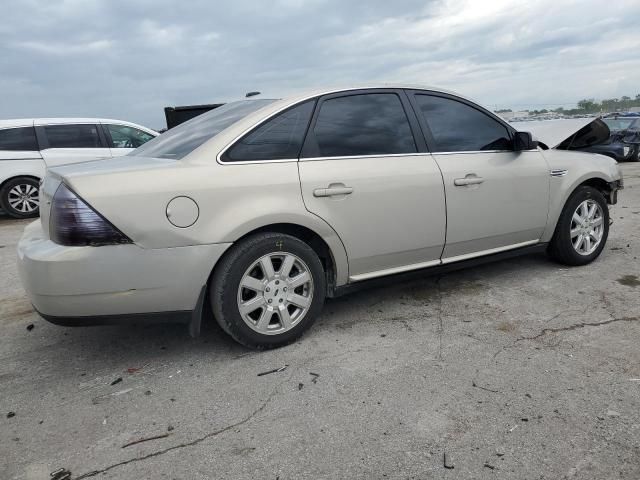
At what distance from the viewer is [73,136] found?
9383mm

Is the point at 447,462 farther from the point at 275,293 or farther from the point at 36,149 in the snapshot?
the point at 36,149

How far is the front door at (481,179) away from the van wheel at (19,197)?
7.97m

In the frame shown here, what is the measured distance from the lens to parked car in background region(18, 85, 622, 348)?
2594 mm

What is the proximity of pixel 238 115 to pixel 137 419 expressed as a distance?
1860 millimetres

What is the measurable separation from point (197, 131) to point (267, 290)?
1.17m

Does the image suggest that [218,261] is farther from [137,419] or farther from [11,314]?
[11,314]

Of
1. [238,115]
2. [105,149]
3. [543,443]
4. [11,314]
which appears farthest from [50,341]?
[105,149]

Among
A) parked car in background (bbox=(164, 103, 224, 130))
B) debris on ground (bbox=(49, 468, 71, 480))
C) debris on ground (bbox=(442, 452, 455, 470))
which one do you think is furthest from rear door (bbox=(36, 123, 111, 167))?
debris on ground (bbox=(442, 452, 455, 470))

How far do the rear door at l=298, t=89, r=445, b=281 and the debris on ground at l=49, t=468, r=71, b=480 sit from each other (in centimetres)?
177

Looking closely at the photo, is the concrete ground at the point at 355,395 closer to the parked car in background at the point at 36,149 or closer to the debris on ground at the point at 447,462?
the debris on ground at the point at 447,462

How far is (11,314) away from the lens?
3.90 meters

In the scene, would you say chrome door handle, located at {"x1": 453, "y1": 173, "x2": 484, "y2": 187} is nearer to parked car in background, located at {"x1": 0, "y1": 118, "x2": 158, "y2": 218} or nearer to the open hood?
the open hood

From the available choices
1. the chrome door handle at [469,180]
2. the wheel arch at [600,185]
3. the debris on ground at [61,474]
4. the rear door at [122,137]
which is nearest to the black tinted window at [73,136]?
the rear door at [122,137]

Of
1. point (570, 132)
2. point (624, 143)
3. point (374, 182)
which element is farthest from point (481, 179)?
point (624, 143)
